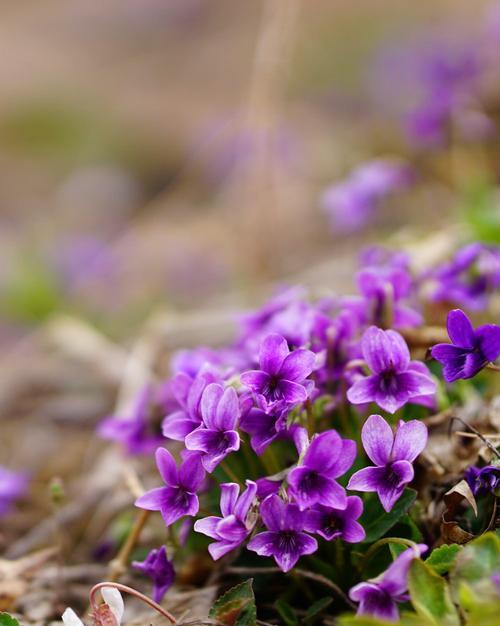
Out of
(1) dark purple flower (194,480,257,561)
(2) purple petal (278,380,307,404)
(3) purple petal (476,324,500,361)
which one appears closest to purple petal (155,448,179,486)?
(1) dark purple flower (194,480,257,561)

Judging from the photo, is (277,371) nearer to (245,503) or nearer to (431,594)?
(245,503)

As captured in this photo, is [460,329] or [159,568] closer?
[460,329]

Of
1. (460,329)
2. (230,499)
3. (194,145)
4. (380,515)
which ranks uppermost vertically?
(194,145)

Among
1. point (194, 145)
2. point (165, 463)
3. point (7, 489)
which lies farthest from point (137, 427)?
point (194, 145)

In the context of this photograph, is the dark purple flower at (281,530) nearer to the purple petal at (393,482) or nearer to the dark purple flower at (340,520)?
the dark purple flower at (340,520)

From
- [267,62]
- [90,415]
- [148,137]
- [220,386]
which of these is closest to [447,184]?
[267,62]

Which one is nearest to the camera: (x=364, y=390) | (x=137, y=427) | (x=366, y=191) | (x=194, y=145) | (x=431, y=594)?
(x=431, y=594)

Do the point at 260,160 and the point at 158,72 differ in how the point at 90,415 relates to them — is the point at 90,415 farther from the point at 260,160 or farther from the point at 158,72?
the point at 158,72

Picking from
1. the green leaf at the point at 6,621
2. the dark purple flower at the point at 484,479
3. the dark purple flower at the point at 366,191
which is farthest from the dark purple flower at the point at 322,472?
the dark purple flower at the point at 366,191
